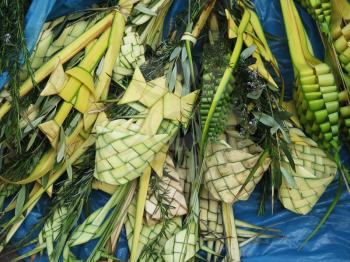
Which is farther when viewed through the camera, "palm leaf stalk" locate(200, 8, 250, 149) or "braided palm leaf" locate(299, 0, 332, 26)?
"braided palm leaf" locate(299, 0, 332, 26)

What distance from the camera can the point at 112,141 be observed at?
1015 millimetres

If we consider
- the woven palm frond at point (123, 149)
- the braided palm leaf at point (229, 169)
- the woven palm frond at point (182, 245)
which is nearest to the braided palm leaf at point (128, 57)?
the woven palm frond at point (123, 149)

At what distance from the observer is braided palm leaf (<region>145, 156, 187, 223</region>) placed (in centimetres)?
111

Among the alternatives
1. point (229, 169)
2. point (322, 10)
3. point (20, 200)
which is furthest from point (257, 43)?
point (20, 200)

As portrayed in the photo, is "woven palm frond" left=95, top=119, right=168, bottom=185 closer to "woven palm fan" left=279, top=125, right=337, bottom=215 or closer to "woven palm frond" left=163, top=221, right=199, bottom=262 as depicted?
"woven palm frond" left=163, top=221, right=199, bottom=262

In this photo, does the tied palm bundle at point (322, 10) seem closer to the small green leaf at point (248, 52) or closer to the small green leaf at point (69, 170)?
the small green leaf at point (248, 52)

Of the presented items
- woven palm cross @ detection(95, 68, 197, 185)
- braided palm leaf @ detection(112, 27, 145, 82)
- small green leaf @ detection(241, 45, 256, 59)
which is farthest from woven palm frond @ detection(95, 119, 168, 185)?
small green leaf @ detection(241, 45, 256, 59)

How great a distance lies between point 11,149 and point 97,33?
1.07 feet

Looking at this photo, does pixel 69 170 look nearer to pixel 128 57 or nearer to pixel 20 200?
pixel 20 200

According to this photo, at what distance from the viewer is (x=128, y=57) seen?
1.12 m

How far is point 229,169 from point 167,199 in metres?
0.15

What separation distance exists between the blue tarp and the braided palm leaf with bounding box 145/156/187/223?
0.14 m

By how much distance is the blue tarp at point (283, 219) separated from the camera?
46.5 inches

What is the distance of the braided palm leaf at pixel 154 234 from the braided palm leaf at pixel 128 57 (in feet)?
0.97
